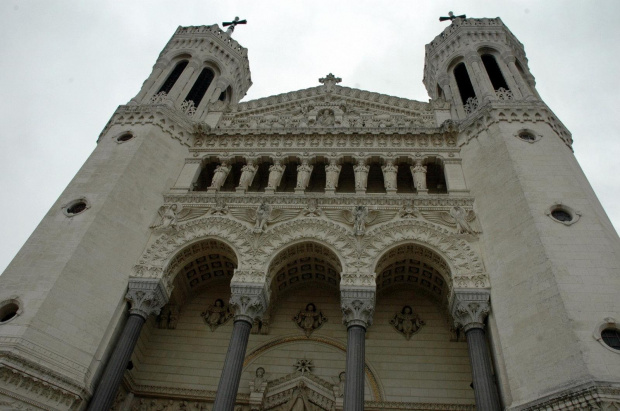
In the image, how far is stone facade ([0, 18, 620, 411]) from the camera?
1203 cm

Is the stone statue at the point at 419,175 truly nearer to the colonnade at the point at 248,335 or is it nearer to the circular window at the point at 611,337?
the colonnade at the point at 248,335

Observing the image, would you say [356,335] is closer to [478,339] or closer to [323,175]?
[478,339]

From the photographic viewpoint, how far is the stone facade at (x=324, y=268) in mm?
12031

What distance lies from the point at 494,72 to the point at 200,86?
46.4 feet

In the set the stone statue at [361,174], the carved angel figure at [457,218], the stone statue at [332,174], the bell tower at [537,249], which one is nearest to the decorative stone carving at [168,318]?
the stone statue at [332,174]

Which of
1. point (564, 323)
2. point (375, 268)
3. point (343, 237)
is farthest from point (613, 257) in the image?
point (343, 237)

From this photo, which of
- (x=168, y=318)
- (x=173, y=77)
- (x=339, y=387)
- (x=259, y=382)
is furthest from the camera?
(x=173, y=77)

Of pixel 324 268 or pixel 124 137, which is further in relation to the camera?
pixel 124 137

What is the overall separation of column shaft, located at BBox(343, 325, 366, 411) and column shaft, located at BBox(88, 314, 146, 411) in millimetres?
6054

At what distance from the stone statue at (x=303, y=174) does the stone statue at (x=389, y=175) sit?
9.49ft

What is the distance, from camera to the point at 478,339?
1273 centimetres

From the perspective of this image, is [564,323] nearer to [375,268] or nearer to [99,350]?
[375,268]

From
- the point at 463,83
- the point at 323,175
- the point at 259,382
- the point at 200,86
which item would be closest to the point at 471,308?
the point at 259,382

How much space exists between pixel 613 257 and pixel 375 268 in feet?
21.1
